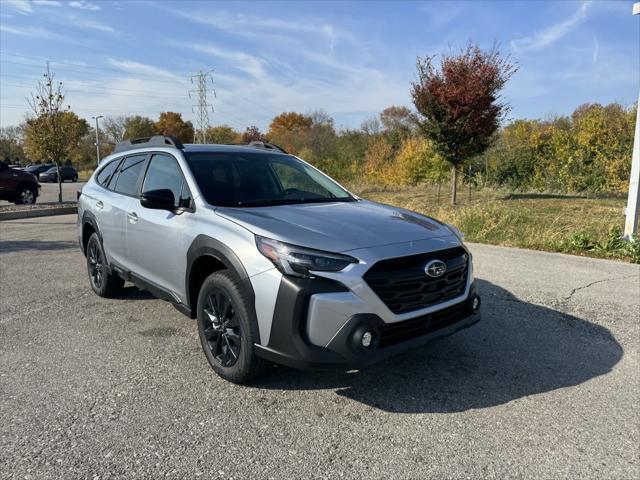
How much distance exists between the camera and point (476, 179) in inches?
789

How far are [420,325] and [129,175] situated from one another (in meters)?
3.39

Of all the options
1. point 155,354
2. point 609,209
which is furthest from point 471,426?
point 609,209

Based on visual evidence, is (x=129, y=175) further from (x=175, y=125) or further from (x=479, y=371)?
(x=175, y=125)

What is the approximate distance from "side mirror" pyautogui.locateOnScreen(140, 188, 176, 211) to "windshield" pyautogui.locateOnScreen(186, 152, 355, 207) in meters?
0.25

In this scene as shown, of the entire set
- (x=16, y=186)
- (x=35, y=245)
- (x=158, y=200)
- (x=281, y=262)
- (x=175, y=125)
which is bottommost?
(x=35, y=245)

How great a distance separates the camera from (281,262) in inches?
112

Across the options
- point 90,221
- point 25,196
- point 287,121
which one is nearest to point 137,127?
point 287,121

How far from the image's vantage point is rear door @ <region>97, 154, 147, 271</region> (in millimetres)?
4633

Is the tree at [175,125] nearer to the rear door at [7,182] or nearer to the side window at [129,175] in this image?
the rear door at [7,182]

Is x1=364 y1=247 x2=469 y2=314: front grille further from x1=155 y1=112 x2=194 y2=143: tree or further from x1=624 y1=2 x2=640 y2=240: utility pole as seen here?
x1=155 y1=112 x2=194 y2=143: tree

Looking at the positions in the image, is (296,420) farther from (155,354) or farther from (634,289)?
(634,289)

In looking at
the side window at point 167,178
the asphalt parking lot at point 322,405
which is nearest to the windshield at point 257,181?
the side window at point 167,178

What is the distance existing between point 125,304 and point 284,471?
3.46 metres

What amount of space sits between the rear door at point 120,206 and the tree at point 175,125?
7041 centimetres
